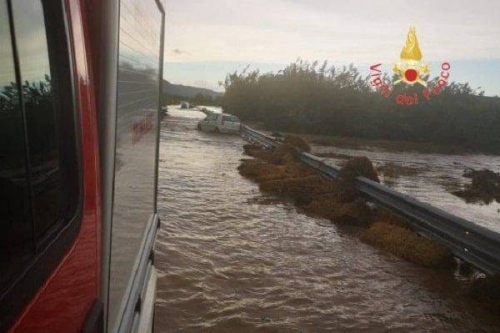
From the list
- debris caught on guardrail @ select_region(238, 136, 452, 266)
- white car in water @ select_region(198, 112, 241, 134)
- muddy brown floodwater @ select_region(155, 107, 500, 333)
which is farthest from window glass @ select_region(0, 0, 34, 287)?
white car in water @ select_region(198, 112, 241, 134)

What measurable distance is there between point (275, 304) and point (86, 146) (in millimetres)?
3821

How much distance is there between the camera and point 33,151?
1.30 metres

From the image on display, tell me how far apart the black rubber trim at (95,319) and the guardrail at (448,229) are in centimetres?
476

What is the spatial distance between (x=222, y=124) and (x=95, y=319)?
25478 mm

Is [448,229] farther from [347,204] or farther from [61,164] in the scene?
[61,164]

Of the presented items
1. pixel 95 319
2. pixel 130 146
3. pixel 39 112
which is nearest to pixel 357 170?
pixel 130 146

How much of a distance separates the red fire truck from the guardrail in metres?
4.59

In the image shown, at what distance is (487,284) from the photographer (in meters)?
5.18

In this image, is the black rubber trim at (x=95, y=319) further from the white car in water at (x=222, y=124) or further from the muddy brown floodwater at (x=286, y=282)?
the white car in water at (x=222, y=124)

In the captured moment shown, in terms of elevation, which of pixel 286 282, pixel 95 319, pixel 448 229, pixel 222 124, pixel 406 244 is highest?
pixel 95 319

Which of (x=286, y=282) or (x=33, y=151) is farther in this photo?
(x=286, y=282)

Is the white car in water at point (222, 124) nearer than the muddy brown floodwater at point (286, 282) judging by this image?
No

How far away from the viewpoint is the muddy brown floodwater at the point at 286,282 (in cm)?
473

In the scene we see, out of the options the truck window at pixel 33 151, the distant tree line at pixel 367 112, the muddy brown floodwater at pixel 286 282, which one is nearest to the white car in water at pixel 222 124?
the distant tree line at pixel 367 112
